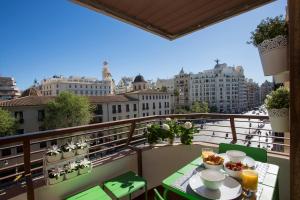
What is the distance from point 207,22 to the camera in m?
2.22

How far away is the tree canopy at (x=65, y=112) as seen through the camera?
807 inches

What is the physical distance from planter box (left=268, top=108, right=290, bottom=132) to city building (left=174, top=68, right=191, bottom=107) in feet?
179

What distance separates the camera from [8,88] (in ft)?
174

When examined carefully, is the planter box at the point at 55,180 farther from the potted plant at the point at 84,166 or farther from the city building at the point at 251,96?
the city building at the point at 251,96

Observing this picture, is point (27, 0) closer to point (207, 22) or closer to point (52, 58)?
point (207, 22)

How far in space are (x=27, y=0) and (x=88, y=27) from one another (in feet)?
43.4

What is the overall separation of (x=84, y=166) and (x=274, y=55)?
2.31 metres

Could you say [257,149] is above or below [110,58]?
below

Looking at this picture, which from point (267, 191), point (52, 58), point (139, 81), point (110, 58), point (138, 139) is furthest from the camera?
point (110, 58)

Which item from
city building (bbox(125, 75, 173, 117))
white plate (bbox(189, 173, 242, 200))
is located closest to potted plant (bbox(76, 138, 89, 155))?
white plate (bbox(189, 173, 242, 200))

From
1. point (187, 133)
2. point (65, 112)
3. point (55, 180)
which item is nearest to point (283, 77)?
point (187, 133)

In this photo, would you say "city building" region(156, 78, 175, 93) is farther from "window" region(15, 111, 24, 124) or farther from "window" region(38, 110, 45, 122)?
"window" region(15, 111, 24, 124)

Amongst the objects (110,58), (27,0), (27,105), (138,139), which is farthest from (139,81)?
(138,139)

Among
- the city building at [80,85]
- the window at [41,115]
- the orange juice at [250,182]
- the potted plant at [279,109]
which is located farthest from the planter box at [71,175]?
the city building at [80,85]
